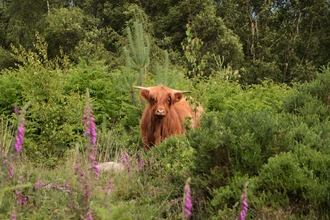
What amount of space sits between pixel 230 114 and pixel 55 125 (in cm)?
515

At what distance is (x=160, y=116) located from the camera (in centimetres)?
870

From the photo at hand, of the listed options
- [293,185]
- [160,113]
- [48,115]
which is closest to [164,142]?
[160,113]

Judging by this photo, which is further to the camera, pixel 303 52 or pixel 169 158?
pixel 303 52

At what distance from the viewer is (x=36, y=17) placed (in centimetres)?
3272

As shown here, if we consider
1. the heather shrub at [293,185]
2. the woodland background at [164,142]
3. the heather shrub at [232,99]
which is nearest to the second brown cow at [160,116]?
the woodland background at [164,142]

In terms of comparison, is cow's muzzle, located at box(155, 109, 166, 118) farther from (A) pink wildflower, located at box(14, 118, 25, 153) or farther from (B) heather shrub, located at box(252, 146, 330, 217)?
(A) pink wildflower, located at box(14, 118, 25, 153)

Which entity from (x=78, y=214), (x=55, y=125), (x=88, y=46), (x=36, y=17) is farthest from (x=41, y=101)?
(x=36, y=17)

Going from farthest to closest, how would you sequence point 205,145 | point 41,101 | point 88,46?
point 88,46
point 41,101
point 205,145

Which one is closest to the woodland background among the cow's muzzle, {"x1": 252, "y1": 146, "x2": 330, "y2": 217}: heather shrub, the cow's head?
{"x1": 252, "y1": 146, "x2": 330, "y2": 217}: heather shrub

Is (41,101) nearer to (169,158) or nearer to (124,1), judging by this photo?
(169,158)

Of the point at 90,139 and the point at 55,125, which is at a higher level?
the point at 90,139

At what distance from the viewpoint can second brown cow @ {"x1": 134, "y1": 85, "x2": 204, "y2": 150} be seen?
8.80m

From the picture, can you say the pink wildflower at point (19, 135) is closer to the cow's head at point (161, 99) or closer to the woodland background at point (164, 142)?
the woodland background at point (164, 142)

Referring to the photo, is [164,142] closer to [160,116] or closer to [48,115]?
[160,116]
